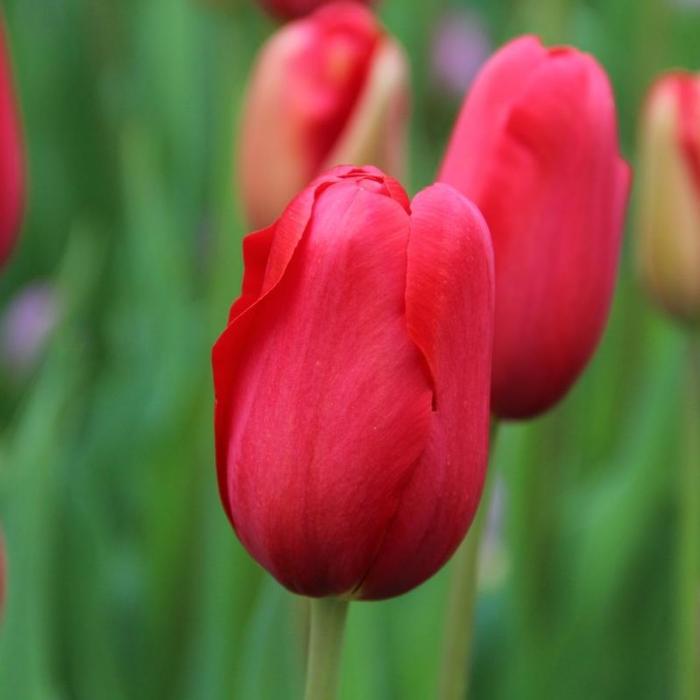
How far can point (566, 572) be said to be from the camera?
110 centimetres

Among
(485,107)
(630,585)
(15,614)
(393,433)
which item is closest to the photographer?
(393,433)

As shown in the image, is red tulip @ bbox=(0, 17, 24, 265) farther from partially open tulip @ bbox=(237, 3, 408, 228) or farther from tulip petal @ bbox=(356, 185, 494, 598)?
tulip petal @ bbox=(356, 185, 494, 598)

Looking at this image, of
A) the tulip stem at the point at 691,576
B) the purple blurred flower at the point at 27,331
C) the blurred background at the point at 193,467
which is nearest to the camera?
the tulip stem at the point at 691,576

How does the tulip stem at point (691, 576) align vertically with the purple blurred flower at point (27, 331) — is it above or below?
below

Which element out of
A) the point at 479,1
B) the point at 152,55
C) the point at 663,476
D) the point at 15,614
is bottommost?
the point at 15,614

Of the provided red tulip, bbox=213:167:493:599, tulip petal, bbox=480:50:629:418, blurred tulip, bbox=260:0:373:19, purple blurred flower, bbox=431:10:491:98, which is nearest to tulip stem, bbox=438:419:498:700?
tulip petal, bbox=480:50:629:418

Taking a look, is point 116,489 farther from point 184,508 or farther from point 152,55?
point 152,55

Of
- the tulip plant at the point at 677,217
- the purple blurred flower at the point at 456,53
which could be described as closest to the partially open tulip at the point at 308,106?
the tulip plant at the point at 677,217

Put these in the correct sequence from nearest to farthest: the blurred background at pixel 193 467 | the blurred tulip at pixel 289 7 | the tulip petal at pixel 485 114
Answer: the tulip petal at pixel 485 114 → the blurred background at pixel 193 467 → the blurred tulip at pixel 289 7

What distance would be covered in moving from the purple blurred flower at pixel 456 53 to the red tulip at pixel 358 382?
143 centimetres

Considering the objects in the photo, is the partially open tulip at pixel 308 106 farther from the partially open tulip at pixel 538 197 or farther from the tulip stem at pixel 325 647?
the tulip stem at pixel 325 647

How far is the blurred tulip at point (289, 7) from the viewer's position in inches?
39.2

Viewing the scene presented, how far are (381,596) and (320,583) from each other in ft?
0.08

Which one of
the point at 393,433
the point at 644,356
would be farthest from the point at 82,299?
the point at 393,433
